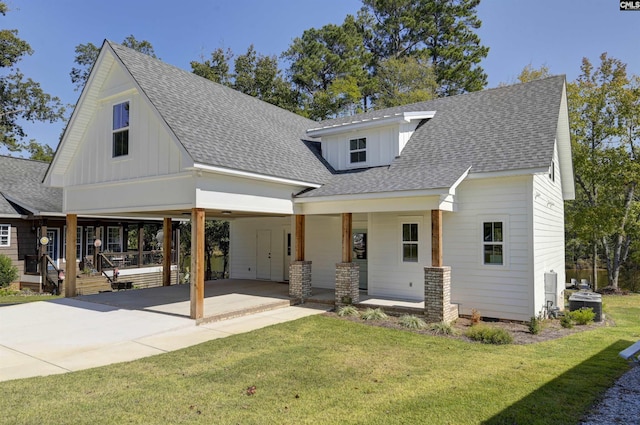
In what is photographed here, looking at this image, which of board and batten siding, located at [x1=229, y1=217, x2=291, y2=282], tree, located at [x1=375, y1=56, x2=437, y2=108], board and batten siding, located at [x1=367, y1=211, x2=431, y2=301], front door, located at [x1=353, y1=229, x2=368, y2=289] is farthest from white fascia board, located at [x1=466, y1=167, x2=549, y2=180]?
tree, located at [x1=375, y1=56, x2=437, y2=108]

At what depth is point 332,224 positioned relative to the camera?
51.0 feet

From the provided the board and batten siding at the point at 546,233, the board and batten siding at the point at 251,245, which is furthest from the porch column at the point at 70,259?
the board and batten siding at the point at 546,233

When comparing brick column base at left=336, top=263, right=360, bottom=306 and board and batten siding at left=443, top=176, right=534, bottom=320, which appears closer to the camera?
board and batten siding at left=443, top=176, right=534, bottom=320

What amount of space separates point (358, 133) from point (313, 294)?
234 inches

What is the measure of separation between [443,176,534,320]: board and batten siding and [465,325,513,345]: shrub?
228cm

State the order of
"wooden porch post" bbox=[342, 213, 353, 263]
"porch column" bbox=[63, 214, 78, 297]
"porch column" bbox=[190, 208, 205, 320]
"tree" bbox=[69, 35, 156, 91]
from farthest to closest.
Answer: "tree" bbox=[69, 35, 156, 91]
"porch column" bbox=[63, 214, 78, 297]
"wooden porch post" bbox=[342, 213, 353, 263]
"porch column" bbox=[190, 208, 205, 320]

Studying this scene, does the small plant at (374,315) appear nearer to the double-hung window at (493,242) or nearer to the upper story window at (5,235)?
the double-hung window at (493,242)

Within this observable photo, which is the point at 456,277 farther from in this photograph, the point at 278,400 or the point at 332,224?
the point at 278,400

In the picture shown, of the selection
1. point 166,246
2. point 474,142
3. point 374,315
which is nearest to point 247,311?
point 374,315

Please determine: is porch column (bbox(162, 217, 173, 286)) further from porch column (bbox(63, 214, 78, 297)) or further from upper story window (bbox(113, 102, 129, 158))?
upper story window (bbox(113, 102, 129, 158))

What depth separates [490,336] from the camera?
8.45 m

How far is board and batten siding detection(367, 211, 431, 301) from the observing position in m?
12.1

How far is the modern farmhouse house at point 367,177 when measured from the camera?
10.1 m

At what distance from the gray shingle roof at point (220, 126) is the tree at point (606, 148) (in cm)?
1594
